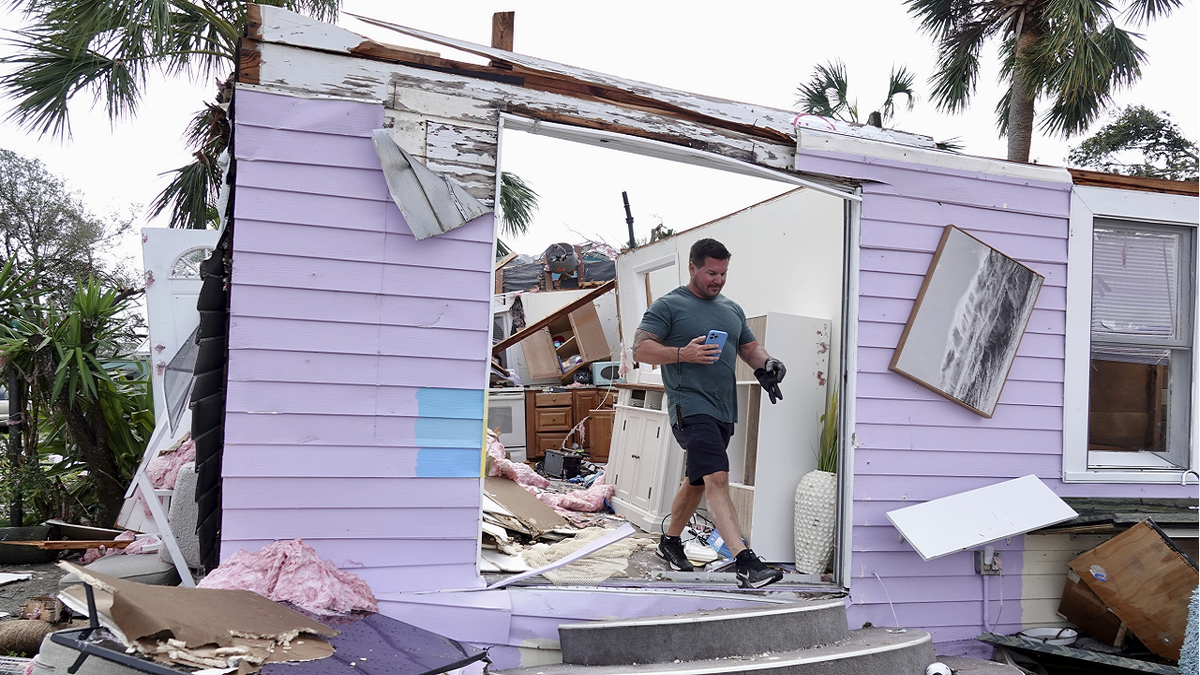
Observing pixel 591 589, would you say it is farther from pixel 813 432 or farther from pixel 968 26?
pixel 968 26

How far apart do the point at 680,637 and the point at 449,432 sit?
1396mm

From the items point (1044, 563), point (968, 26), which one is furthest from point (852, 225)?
point (968, 26)

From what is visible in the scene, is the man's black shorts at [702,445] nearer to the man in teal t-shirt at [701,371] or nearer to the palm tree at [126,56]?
the man in teal t-shirt at [701,371]

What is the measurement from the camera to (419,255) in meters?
3.61

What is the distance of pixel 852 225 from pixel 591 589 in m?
2.42

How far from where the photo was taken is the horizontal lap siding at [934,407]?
4.41m

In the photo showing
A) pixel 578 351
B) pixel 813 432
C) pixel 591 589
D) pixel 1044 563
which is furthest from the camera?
pixel 578 351

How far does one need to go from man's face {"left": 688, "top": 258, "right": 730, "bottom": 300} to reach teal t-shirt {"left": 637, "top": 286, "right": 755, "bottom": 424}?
2.1 inches

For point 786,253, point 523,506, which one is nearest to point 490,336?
point 523,506

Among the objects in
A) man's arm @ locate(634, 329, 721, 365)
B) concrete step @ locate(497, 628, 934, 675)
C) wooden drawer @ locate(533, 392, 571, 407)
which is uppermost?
man's arm @ locate(634, 329, 721, 365)

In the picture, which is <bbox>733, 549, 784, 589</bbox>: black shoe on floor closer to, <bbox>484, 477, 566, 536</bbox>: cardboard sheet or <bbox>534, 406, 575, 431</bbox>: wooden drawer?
<bbox>484, 477, 566, 536</bbox>: cardboard sheet

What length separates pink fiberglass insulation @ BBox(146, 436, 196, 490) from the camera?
4641 millimetres

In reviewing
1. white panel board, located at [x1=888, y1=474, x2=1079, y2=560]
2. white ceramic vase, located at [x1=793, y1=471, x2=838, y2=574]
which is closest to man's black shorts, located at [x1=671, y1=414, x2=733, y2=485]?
white ceramic vase, located at [x1=793, y1=471, x2=838, y2=574]

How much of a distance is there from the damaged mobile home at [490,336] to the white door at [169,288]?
131cm
